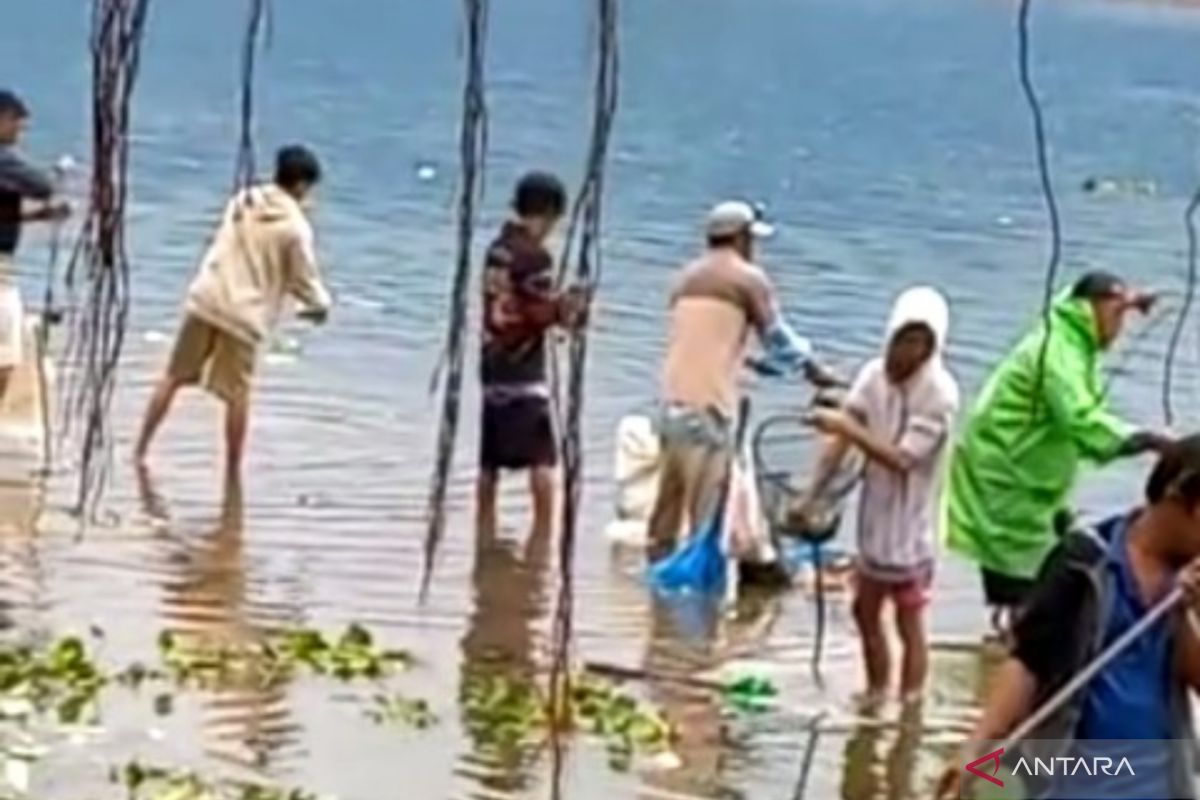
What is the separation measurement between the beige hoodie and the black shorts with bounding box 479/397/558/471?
107cm

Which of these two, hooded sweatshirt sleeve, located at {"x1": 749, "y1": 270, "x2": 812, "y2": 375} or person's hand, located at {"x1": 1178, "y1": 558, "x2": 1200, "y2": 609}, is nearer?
person's hand, located at {"x1": 1178, "y1": 558, "x2": 1200, "y2": 609}

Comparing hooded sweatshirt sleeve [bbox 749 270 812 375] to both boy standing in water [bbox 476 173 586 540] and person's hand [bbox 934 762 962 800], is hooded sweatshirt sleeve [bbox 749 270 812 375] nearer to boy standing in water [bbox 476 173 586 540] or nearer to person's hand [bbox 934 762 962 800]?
boy standing in water [bbox 476 173 586 540]

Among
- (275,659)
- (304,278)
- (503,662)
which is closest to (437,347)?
(304,278)

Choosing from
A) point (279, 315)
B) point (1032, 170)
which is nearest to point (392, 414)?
point (279, 315)

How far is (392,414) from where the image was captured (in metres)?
18.0

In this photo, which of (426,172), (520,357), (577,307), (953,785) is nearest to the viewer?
(577,307)

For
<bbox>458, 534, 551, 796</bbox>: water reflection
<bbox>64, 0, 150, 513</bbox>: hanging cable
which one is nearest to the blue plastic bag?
<bbox>458, 534, 551, 796</bbox>: water reflection

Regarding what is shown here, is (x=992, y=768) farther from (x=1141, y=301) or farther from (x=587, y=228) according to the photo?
(x=1141, y=301)

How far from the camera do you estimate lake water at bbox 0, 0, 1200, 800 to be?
1060 cm

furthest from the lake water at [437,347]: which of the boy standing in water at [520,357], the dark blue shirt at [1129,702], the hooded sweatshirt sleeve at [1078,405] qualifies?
the dark blue shirt at [1129,702]

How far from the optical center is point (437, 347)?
20.7m

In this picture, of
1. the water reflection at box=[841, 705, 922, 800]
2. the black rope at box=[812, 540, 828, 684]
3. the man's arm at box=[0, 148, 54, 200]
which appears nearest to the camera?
the water reflection at box=[841, 705, 922, 800]

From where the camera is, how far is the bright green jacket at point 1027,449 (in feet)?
38.5

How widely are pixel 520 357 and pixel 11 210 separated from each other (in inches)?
78.9
